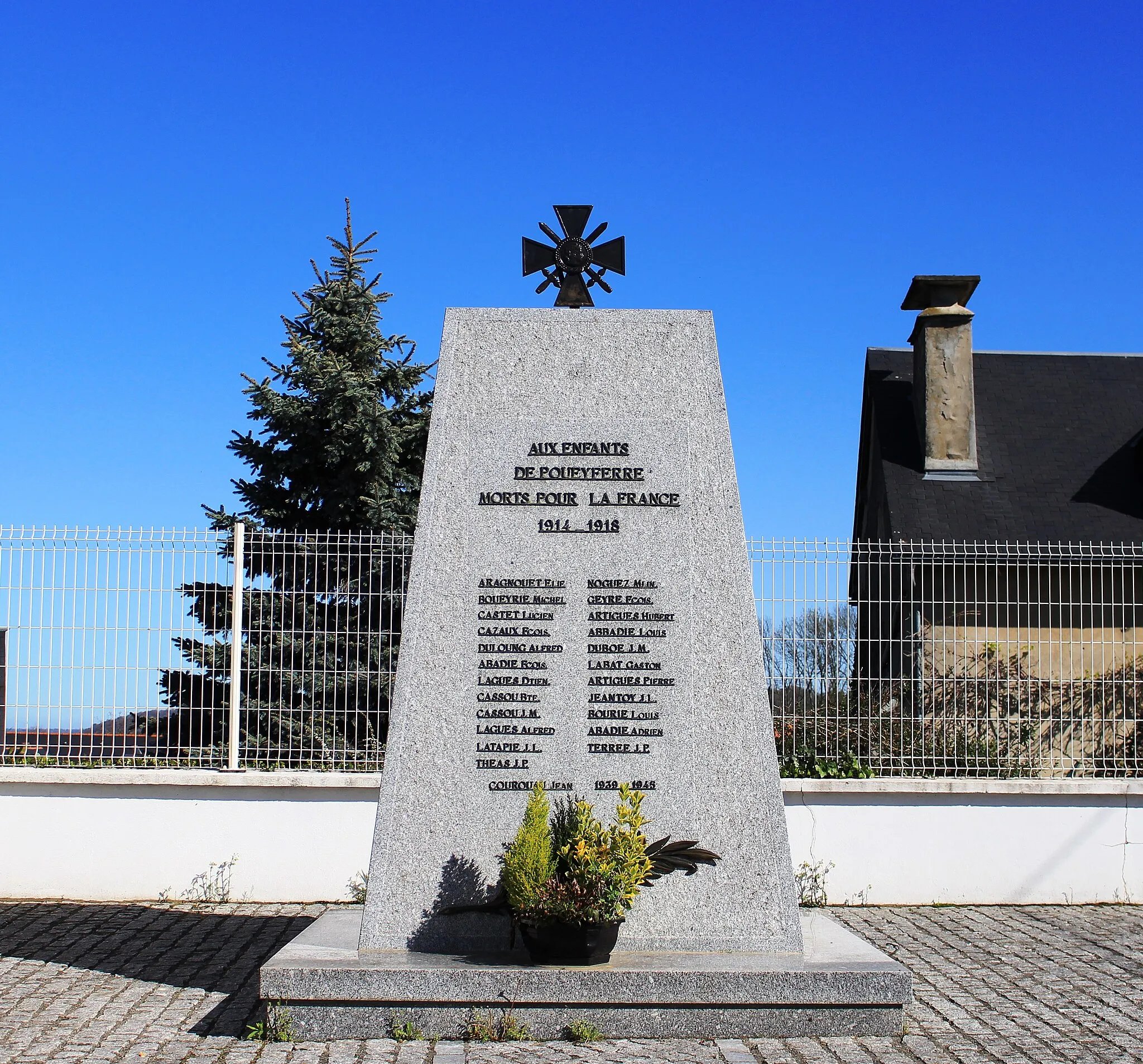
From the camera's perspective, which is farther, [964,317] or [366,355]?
[964,317]

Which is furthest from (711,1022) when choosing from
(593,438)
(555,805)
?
(593,438)

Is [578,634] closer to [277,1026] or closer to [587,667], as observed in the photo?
[587,667]

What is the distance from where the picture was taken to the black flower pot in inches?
209

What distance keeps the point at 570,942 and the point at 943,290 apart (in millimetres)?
13889

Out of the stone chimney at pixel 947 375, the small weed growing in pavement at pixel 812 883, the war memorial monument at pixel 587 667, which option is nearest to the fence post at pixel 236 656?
the war memorial monument at pixel 587 667

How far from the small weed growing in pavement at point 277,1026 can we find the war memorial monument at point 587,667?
99 mm

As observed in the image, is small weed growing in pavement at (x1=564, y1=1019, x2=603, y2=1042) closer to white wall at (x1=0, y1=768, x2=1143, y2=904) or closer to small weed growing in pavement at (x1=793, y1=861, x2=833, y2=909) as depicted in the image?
white wall at (x1=0, y1=768, x2=1143, y2=904)

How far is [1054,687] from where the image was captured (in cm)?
974

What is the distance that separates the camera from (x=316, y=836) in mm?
9312

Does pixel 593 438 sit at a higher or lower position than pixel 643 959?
higher

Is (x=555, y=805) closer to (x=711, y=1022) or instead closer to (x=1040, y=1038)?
(x=711, y=1022)

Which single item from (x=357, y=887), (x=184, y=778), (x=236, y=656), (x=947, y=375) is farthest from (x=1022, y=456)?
(x=184, y=778)

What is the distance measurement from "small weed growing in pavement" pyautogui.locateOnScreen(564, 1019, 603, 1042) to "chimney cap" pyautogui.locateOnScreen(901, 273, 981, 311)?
13834mm

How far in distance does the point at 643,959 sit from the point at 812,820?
13.7 feet
